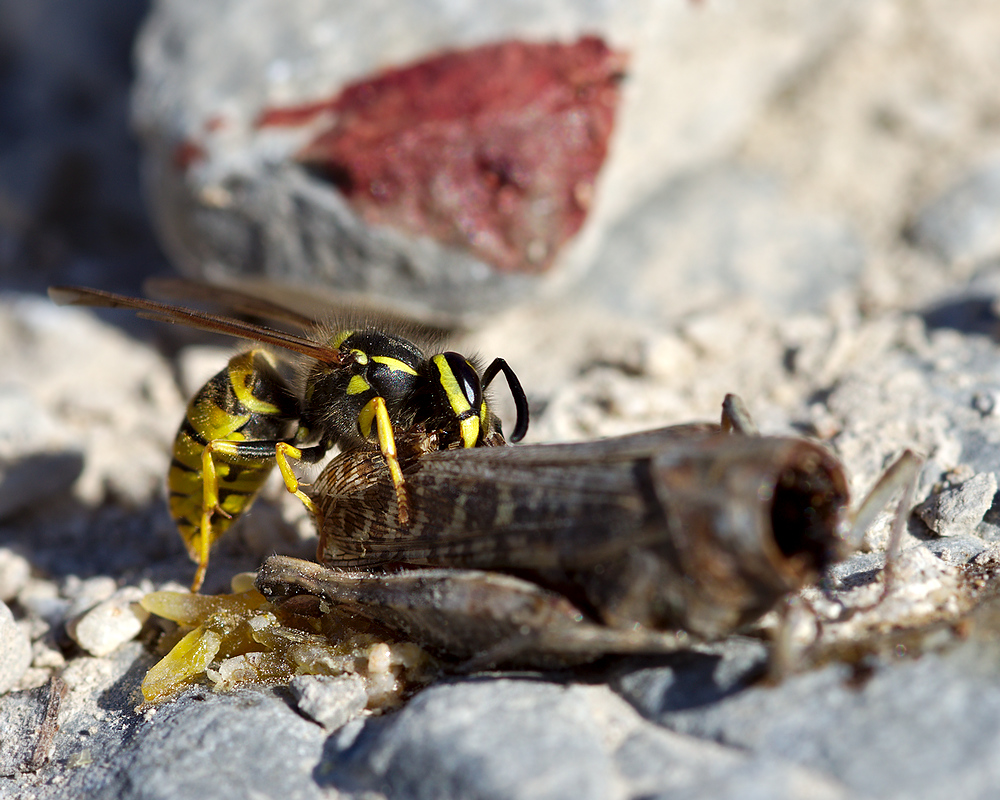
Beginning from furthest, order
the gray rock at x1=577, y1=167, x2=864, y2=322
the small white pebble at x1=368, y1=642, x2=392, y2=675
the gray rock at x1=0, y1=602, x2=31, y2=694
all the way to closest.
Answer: the gray rock at x1=577, y1=167, x2=864, y2=322, the gray rock at x1=0, y1=602, x2=31, y2=694, the small white pebble at x1=368, y1=642, x2=392, y2=675

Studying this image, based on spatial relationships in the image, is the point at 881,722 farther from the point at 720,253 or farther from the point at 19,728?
the point at 720,253

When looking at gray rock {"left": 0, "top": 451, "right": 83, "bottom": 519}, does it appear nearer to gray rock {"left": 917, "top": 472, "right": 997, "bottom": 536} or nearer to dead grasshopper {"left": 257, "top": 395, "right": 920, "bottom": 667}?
dead grasshopper {"left": 257, "top": 395, "right": 920, "bottom": 667}

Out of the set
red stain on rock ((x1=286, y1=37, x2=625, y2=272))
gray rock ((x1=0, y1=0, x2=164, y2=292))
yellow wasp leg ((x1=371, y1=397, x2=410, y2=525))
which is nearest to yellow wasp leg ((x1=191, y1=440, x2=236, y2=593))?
yellow wasp leg ((x1=371, y1=397, x2=410, y2=525))

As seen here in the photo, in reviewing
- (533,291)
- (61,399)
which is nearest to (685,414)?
(533,291)

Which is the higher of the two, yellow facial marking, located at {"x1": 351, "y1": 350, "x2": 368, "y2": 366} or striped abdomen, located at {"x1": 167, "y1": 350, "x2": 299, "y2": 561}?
yellow facial marking, located at {"x1": 351, "y1": 350, "x2": 368, "y2": 366}

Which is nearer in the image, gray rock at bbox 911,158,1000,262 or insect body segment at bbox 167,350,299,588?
insect body segment at bbox 167,350,299,588

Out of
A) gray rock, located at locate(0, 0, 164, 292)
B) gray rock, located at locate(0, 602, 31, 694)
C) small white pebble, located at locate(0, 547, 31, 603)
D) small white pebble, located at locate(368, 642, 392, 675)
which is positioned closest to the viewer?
small white pebble, located at locate(368, 642, 392, 675)

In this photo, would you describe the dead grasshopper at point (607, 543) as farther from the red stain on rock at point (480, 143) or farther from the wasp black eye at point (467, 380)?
the red stain on rock at point (480, 143)

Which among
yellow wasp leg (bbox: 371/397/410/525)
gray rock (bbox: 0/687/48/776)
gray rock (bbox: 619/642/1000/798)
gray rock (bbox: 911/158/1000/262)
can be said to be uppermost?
gray rock (bbox: 911/158/1000/262)
